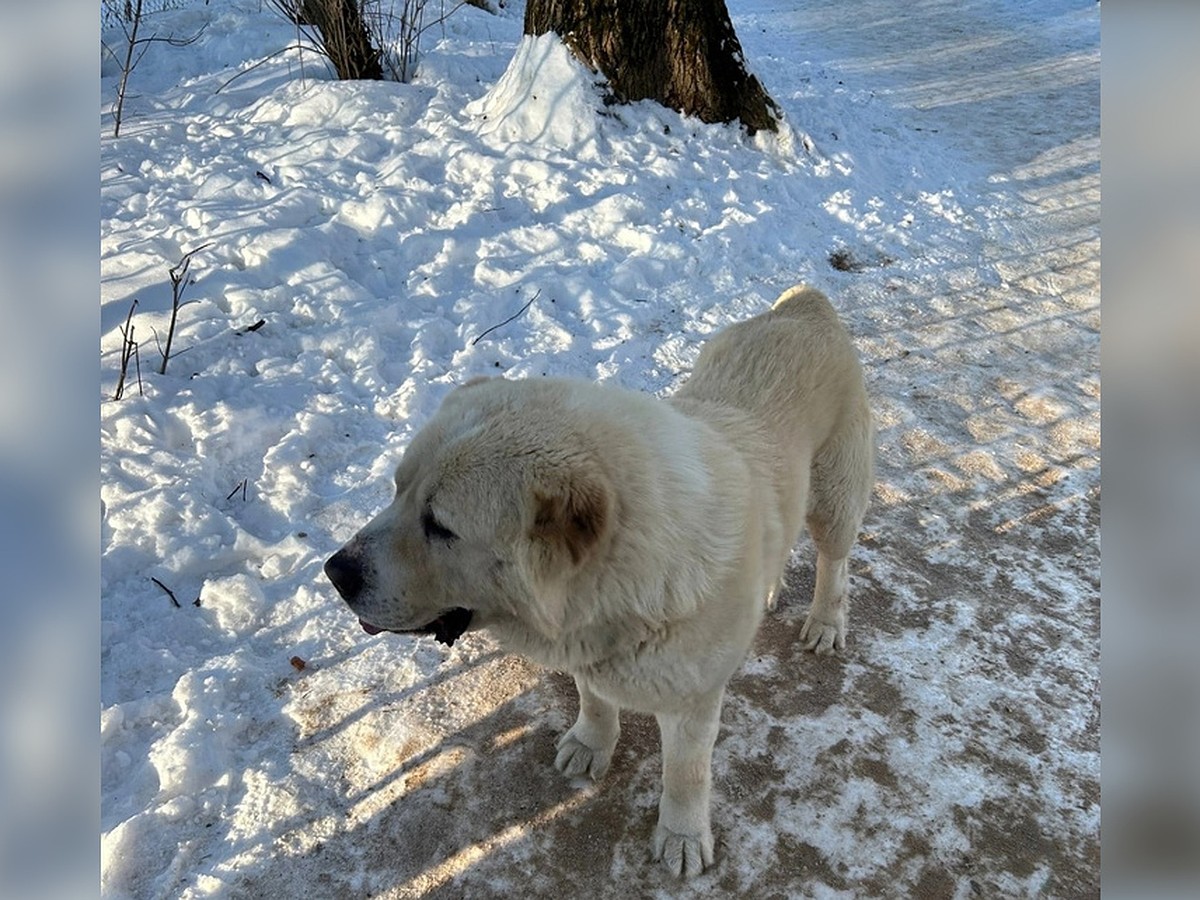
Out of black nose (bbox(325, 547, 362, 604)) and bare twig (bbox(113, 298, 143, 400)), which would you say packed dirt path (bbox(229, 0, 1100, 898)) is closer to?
black nose (bbox(325, 547, 362, 604))

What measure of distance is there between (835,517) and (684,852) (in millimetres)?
Result: 1478

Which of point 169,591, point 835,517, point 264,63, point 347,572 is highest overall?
point 264,63

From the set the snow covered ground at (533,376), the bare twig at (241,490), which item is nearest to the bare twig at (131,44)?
the snow covered ground at (533,376)

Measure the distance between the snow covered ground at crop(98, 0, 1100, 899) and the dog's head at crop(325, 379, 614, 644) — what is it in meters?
0.99

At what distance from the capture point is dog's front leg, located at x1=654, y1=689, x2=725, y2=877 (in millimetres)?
2654

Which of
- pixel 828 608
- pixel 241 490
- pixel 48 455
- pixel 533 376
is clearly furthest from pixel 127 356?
pixel 48 455

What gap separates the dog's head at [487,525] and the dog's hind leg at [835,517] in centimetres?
150

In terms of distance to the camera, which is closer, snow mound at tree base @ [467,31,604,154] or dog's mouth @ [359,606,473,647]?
dog's mouth @ [359,606,473,647]

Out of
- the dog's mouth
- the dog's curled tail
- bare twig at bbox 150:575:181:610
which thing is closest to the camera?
the dog's mouth

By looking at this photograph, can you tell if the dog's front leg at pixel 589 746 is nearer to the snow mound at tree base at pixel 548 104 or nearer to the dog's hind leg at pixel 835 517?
the dog's hind leg at pixel 835 517

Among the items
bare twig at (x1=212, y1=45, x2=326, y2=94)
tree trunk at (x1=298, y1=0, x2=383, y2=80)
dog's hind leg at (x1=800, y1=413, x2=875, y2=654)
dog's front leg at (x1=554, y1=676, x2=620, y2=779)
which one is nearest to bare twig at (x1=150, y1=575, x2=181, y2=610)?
dog's front leg at (x1=554, y1=676, x2=620, y2=779)

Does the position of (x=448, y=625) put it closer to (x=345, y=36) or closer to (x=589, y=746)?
(x=589, y=746)

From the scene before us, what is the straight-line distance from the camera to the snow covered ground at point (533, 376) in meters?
2.83

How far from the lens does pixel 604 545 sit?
7.23 feet
